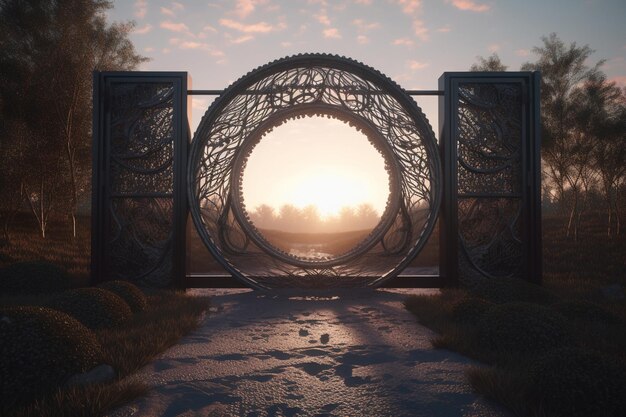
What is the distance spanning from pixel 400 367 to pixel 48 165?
43.3ft

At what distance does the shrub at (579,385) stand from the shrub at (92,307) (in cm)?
392

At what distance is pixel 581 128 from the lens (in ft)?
50.6

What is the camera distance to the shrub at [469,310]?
4.82m

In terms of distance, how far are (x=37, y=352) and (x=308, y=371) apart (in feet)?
6.16

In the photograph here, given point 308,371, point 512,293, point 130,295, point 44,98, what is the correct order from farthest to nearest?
point 44,98 → point 512,293 → point 130,295 → point 308,371

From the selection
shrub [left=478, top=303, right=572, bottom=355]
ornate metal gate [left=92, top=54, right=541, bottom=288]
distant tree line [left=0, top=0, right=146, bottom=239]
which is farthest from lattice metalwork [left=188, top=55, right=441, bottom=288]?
distant tree line [left=0, top=0, right=146, bottom=239]

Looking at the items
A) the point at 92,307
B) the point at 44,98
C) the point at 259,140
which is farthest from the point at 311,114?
the point at 44,98

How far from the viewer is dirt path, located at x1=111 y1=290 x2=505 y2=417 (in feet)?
9.02

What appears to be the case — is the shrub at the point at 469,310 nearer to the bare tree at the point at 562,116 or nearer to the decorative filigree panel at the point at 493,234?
the decorative filigree panel at the point at 493,234

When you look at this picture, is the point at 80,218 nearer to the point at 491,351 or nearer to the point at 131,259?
the point at 131,259

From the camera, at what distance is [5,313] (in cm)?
308

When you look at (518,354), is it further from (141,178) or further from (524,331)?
(141,178)

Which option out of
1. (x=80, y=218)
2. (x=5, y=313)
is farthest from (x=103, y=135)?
(x=80, y=218)

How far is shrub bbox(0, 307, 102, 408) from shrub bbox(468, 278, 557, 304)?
Answer: 4.70 meters
